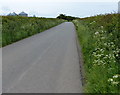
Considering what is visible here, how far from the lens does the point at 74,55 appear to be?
1205 cm

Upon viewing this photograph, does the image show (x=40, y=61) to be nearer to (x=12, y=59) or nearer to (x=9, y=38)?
(x=12, y=59)

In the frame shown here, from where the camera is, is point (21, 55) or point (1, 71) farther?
point (21, 55)

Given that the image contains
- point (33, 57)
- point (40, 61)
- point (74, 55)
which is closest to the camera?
point (40, 61)

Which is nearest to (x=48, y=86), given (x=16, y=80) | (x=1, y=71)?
(x=16, y=80)

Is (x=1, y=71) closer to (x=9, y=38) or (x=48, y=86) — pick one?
(x=48, y=86)

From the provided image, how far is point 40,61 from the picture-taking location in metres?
10.3

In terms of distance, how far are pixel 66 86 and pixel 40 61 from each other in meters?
3.68

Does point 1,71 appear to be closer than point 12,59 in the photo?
Yes

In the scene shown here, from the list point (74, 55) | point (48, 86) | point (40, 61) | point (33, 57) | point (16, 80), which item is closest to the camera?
point (48, 86)

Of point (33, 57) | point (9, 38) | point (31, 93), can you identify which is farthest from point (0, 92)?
point (9, 38)

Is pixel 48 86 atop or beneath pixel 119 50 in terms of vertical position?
beneath

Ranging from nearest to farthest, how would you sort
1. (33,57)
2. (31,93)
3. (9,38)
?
1. (31,93)
2. (33,57)
3. (9,38)

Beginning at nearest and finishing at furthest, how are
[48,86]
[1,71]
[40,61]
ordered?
[48,86]
[1,71]
[40,61]

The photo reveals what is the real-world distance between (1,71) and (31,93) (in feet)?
8.56
